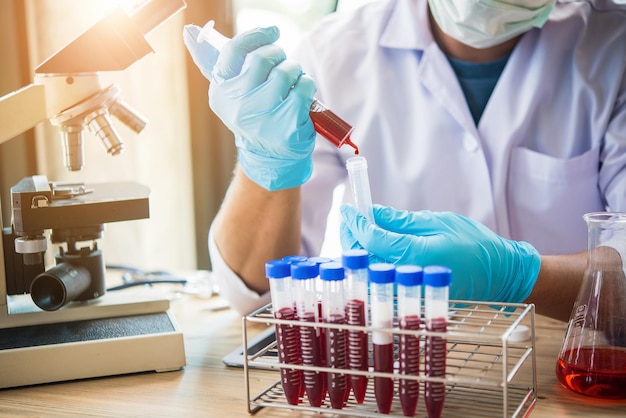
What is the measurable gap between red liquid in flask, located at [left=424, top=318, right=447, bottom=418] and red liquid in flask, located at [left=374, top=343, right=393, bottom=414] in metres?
0.05

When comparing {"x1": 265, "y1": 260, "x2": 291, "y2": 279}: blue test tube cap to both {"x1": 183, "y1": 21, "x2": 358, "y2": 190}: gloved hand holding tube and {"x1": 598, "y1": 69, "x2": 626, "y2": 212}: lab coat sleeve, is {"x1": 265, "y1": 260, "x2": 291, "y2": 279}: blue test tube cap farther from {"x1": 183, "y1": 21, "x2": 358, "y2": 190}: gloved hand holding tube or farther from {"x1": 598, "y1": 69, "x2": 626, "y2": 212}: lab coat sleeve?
{"x1": 598, "y1": 69, "x2": 626, "y2": 212}: lab coat sleeve

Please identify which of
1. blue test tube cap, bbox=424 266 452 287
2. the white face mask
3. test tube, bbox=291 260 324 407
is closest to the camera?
blue test tube cap, bbox=424 266 452 287

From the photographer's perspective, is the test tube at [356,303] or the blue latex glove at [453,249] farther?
the blue latex glove at [453,249]

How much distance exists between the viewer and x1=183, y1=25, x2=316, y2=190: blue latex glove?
51.4 inches

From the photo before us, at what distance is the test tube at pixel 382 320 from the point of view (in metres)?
1.07

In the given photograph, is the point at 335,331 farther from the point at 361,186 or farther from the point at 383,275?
the point at 361,186

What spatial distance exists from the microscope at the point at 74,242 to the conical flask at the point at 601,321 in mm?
715

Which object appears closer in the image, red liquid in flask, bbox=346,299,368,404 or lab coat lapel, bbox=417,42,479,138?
red liquid in flask, bbox=346,299,368,404

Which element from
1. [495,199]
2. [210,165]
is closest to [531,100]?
[495,199]

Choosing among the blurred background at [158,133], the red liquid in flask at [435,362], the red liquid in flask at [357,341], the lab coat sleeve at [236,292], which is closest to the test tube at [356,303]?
the red liquid in flask at [357,341]

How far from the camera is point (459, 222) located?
1.28 meters

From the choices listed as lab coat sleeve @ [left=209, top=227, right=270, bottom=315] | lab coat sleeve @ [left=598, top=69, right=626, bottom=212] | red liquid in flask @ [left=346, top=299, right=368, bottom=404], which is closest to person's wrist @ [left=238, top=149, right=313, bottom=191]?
lab coat sleeve @ [left=209, top=227, right=270, bottom=315]

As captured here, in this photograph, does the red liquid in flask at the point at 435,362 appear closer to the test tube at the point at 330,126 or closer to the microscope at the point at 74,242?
the test tube at the point at 330,126

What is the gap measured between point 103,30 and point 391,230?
675 millimetres
